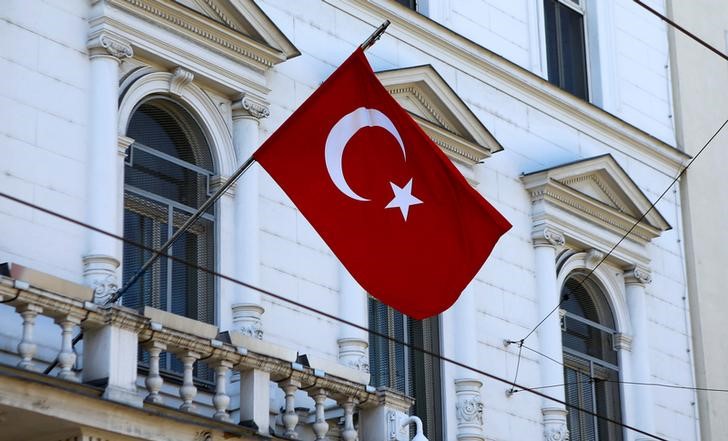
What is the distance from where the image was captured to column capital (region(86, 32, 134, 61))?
1584 cm

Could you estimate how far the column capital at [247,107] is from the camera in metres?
17.1

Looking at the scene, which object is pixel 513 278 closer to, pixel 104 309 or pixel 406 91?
pixel 406 91

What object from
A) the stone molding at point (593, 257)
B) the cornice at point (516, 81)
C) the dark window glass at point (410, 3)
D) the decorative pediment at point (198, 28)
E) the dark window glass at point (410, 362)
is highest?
the dark window glass at point (410, 3)

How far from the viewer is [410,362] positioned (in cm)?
1841

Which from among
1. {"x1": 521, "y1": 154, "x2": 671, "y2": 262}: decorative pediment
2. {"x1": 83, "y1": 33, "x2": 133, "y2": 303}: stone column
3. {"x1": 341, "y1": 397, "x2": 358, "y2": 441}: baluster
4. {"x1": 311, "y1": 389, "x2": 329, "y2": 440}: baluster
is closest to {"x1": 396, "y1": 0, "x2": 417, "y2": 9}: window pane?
{"x1": 521, "y1": 154, "x2": 671, "y2": 262}: decorative pediment

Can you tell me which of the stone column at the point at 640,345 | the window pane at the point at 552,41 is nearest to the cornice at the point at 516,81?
the window pane at the point at 552,41

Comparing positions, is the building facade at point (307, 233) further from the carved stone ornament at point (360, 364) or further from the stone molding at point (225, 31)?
the carved stone ornament at point (360, 364)

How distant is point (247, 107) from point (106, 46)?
167cm

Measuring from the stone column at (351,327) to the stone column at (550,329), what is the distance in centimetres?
257

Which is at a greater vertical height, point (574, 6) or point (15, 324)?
point (574, 6)

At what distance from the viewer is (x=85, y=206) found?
15328mm

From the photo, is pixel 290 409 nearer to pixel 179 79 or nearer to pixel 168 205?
pixel 168 205

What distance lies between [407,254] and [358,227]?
0.47m

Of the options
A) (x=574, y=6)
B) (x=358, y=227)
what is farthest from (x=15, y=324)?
(x=574, y=6)
